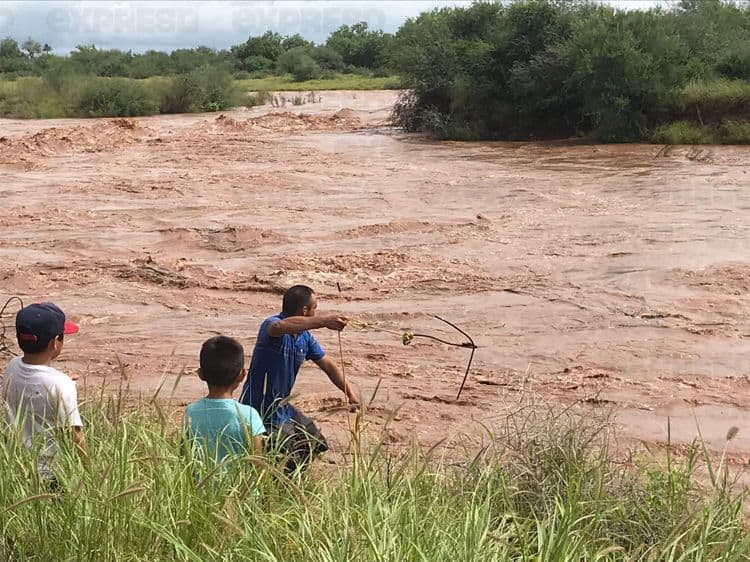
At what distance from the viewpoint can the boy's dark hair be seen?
466cm

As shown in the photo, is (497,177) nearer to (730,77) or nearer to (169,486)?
(730,77)

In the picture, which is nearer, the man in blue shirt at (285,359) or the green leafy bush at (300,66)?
the man in blue shirt at (285,359)

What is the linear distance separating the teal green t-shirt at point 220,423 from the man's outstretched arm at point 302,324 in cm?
86

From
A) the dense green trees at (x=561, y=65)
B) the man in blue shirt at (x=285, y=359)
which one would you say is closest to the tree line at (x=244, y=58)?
→ the dense green trees at (x=561, y=65)

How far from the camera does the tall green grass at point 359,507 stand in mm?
3619

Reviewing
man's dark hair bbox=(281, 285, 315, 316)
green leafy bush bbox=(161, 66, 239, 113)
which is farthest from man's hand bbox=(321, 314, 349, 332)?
green leafy bush bbox=(161, 66, 239, 113)

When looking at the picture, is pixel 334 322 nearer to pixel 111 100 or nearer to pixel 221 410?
pixel 221 410

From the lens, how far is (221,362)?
466 cm

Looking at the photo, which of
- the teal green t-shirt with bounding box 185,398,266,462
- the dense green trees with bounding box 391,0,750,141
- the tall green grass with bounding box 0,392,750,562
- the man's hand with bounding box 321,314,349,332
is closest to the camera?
the tall green grass with bounding box 0,392,750,562

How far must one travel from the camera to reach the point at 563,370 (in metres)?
8.74

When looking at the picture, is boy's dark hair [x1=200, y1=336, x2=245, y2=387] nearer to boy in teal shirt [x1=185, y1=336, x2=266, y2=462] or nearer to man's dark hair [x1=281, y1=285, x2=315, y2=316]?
boy in teal shirt [x1=185, y1=336, x2=266, y2=462]

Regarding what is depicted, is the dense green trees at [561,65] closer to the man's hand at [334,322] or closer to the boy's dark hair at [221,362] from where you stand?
the man's hand at [334,322]

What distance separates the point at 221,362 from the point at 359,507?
110cm

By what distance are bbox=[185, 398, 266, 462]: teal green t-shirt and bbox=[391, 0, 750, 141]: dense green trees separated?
22232 millimetres
